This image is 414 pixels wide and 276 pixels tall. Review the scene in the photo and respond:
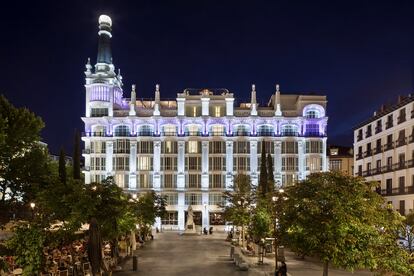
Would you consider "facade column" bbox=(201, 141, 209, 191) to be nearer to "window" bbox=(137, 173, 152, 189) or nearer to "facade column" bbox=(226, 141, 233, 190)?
"facade column" bbox=(226, 141, 233, 190)

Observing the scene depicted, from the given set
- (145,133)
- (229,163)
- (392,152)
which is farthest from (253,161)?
(392,152)

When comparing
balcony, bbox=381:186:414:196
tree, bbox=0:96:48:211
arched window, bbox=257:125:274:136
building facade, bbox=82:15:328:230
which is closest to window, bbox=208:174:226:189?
building facade, bbox=82:15:328:230

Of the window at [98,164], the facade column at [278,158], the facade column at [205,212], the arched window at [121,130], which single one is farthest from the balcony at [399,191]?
the window at [98,164]

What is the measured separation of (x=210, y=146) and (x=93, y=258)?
75.2 m

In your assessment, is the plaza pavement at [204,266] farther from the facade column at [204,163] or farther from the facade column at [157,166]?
the facade column at [204,163]

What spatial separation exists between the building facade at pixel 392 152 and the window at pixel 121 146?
4378cm

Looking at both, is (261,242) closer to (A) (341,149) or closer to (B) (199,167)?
(B) (199,167)

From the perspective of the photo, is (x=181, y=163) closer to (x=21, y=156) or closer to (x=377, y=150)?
(x=377, y=150)

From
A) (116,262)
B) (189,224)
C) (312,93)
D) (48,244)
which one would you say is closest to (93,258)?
A: (48,244)

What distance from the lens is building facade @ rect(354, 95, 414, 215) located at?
53.4 m

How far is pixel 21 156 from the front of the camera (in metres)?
52.8

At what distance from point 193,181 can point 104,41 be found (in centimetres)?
3370

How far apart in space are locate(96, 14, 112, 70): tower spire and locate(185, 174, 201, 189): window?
91.7 ft

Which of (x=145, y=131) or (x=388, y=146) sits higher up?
(x=145, y=131)
